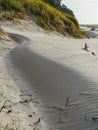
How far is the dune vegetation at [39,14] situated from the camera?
81.8 feet

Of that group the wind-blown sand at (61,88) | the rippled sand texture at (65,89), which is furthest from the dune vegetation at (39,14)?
the rippled sand texture at (65,89)

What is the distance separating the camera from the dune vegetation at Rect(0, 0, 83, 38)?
24922 millimetres

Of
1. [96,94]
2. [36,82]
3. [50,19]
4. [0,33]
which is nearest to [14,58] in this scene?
[36,82]

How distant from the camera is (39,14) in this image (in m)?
27.6

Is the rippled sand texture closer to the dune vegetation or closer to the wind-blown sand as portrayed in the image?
the wind-blown sand

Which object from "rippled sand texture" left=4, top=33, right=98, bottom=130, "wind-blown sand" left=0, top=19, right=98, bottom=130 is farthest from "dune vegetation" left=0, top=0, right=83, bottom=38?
"rippled sand texture" left=4, top=33, right=98, bottom=130

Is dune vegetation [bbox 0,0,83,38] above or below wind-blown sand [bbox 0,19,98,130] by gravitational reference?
below

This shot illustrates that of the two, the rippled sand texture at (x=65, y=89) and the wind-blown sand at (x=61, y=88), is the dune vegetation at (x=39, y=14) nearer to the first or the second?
the wind-blown sand at (x=61, y=88)

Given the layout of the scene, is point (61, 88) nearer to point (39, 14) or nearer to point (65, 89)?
point (65, 89)

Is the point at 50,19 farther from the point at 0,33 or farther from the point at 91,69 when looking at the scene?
the point at 91,69

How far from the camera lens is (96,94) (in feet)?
19.3

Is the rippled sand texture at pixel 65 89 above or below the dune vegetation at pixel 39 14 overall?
above

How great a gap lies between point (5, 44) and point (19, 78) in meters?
6.52

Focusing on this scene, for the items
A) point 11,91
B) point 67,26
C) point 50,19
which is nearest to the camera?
point 11,91
